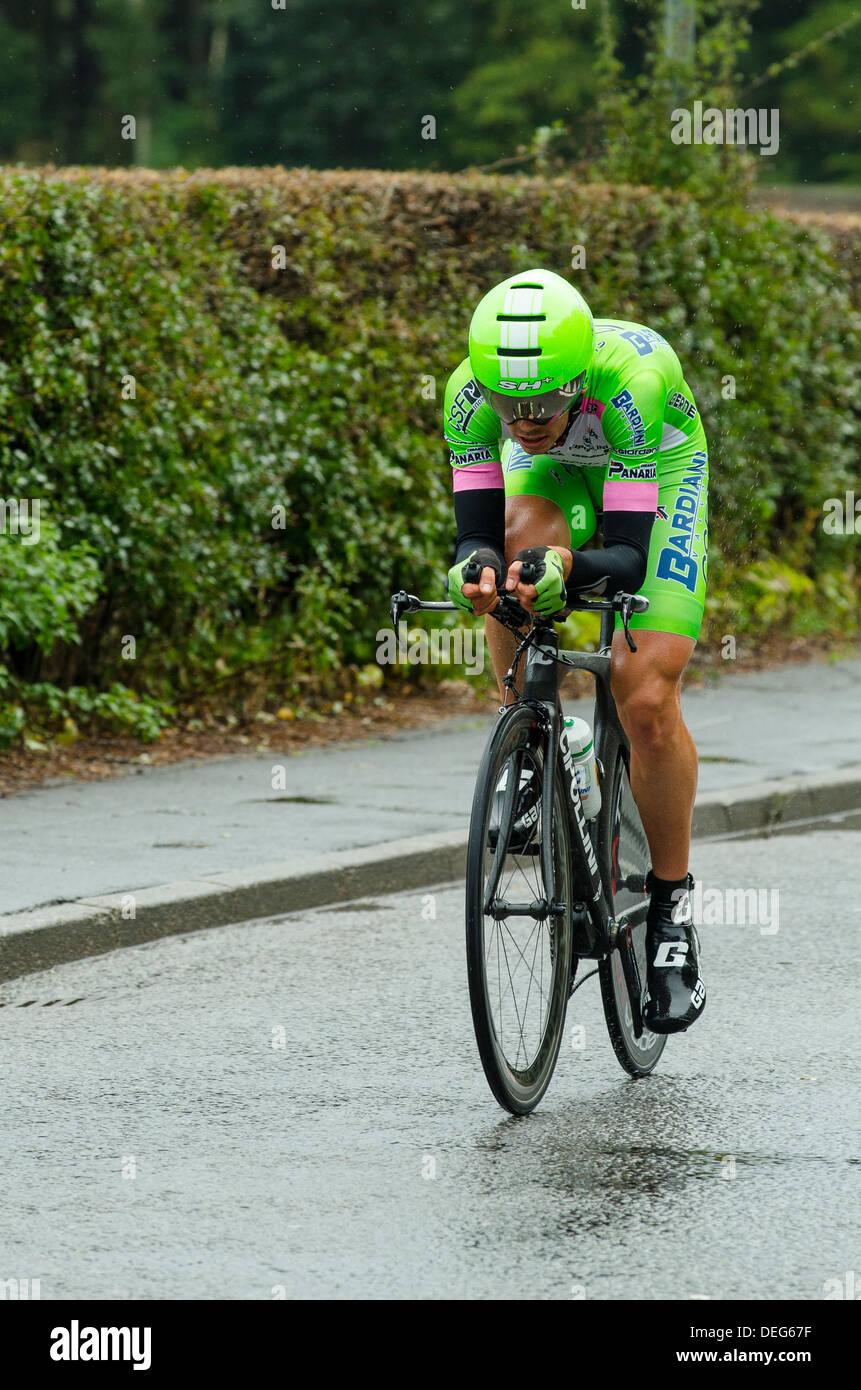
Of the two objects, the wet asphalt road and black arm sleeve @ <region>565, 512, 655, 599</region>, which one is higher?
black arm sleeve @ <region>565, 512, 655, 599</region>

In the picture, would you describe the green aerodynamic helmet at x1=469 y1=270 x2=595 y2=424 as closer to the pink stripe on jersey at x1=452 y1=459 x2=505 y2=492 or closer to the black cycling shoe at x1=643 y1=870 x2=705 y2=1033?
the pink stripe on jersey at x1=452 y1=459 x2=505 y2=492

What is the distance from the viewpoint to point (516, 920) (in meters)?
4.52

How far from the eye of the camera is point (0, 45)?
4888 centimetres

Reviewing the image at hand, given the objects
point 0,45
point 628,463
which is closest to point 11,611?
point 628,463

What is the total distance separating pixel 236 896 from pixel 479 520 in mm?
2547

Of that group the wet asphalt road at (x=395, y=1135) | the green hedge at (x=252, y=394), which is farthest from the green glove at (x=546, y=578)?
the green hedge at (x=252, y=394)

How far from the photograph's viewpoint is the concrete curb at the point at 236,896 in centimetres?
618

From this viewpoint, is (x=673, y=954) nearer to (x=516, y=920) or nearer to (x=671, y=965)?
(x=671, y=965)

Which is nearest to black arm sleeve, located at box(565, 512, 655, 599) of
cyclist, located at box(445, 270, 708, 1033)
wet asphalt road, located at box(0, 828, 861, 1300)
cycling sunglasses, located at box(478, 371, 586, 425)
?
cyclist, located at box(445, 270, 708, 1033)

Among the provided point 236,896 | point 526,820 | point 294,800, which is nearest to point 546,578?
point 526,820

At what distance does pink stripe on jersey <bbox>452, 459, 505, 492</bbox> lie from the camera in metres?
4.56

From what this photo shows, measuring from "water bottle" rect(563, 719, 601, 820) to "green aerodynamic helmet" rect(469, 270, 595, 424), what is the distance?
2.54ft
